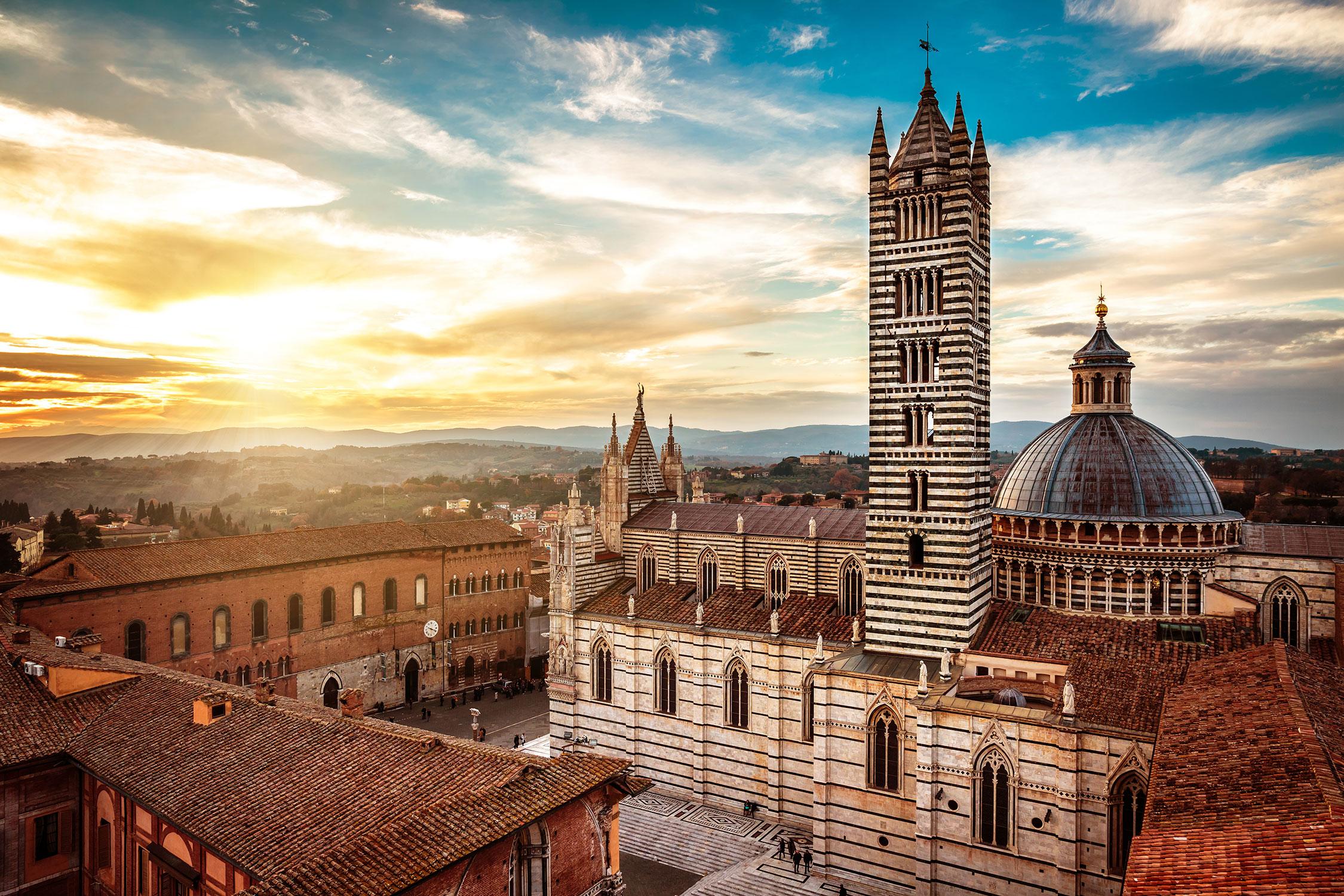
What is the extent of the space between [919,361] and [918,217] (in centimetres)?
476

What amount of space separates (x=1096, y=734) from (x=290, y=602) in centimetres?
3481

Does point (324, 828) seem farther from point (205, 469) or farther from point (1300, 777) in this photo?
point (205, 469)

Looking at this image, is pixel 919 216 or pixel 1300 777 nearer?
pixel 1300 777

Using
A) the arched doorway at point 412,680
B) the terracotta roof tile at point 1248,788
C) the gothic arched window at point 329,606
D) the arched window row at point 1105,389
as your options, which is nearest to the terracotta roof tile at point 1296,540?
the arched window row at point 1105,389

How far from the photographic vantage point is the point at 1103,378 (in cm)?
2941

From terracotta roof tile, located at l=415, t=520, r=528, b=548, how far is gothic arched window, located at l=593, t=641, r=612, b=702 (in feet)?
48.2

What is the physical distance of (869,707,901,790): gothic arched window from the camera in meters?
24.4

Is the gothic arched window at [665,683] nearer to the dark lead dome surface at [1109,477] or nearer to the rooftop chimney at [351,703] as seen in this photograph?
the rooftop chimney at [351,703]

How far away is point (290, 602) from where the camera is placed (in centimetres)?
3872

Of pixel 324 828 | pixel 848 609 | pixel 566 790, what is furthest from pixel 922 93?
pixel 324 828

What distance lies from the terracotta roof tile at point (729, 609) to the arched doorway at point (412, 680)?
47.2ft

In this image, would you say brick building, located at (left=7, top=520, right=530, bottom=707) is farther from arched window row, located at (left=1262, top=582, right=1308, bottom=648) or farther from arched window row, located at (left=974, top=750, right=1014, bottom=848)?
arched window row, located at (left=1262, top=582, right=1308, bottom=648)

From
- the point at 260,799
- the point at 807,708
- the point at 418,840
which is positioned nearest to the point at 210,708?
the point at 260,799

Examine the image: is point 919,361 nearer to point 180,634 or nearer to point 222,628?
point 222,628
